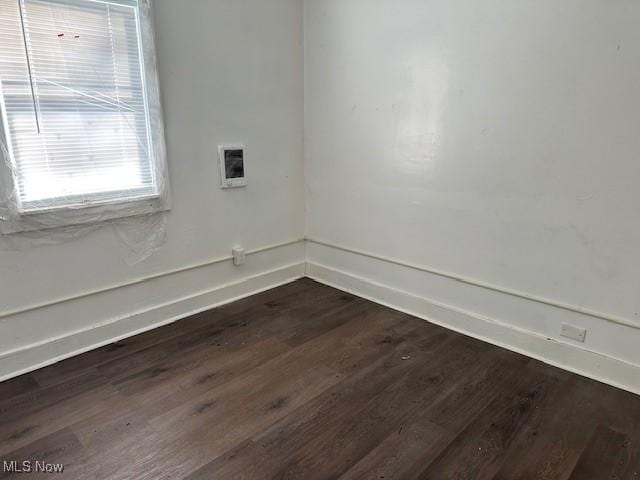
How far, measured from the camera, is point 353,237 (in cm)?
327

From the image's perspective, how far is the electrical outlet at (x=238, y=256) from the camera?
3.09 metres

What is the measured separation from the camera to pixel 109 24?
226 cm

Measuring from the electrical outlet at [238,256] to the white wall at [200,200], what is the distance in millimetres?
57

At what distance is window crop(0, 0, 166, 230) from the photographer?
80.1 inches

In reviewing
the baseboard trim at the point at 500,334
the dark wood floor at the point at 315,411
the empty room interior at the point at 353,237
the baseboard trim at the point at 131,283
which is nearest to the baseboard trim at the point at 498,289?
the empty room interior at the point at 353,237

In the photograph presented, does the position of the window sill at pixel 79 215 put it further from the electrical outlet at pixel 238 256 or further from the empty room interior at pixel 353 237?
the electrical outlet at pixel 238 256

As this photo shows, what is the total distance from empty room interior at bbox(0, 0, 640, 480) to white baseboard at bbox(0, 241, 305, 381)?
0.04ft

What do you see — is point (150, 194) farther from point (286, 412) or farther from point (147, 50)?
point (286, 412)

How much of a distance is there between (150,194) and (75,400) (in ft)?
4.00

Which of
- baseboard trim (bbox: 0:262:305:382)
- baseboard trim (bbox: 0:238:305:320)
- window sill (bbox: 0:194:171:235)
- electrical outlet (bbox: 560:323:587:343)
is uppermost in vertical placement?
window sill (bbox: 0:194:171:235)

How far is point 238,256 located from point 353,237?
906 mm

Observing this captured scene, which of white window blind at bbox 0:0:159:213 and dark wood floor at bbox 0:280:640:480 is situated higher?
white window blind at bbox 0:0:159:213

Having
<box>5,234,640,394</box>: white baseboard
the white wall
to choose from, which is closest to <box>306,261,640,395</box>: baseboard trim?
<box>5,234,640,394</box>: white baseboard

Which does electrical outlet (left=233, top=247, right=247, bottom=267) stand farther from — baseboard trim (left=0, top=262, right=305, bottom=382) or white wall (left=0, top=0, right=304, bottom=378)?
baseboard trim (left=0, top=262, right=305, bottom=382)
